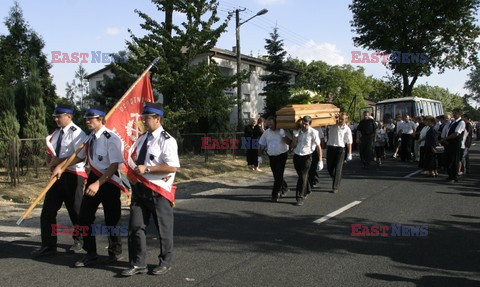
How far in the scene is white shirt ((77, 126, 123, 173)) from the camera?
504 cm

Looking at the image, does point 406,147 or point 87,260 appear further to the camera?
point 406,147

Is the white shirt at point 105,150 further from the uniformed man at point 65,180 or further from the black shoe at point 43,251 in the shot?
the black shoe at point 43,251

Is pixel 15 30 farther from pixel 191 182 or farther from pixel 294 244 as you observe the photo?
pixel 294 244

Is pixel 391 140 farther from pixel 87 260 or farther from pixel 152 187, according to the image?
pixel 87 260

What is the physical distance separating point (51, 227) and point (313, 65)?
5714 cm

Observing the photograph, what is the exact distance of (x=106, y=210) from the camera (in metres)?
5.29

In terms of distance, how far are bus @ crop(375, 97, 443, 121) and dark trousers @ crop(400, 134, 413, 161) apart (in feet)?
16.2

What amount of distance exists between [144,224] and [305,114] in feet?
18.4

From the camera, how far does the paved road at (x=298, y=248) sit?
4.61 metres

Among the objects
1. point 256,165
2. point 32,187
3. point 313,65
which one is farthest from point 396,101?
point 313,65

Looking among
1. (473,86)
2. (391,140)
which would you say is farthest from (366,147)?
(473,86)

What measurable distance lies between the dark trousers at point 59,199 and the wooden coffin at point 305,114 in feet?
16.2

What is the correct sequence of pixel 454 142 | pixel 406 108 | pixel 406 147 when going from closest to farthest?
pixel 454 142, pixel 406 147, pixel 406 108

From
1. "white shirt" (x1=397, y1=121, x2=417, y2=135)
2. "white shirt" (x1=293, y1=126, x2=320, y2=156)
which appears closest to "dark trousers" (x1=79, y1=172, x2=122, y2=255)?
"white shirt" (x1=293, y1=126, x2=320, y2=156)
